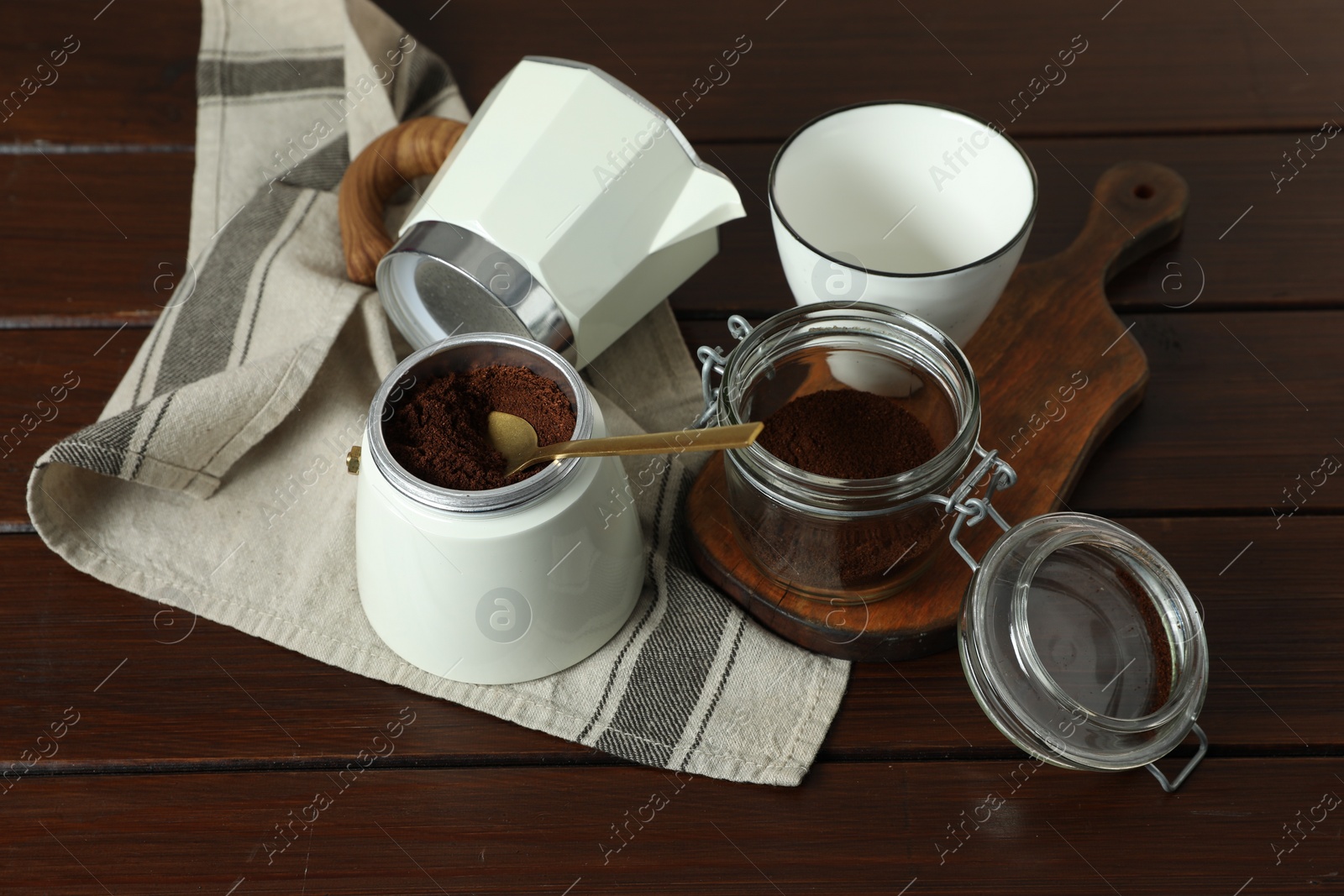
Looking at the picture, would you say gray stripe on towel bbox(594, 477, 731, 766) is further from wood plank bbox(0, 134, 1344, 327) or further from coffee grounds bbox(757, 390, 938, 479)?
wood plank bbox(0, 134, 1344, 327)

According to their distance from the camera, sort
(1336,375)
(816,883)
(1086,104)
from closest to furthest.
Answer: (816,883) < (1336,375) < (1086,104)

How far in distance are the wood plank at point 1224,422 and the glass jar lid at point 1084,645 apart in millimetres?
94

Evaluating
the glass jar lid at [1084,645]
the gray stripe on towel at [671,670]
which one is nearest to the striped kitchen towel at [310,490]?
the gray stripe on towel at [671,670]

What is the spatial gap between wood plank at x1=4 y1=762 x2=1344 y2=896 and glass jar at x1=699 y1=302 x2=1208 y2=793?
0.12 feet

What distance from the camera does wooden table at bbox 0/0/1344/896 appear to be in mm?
603

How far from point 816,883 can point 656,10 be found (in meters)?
0.75

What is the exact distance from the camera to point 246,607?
2.25 feet

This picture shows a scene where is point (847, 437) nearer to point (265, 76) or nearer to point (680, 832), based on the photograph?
point (680, 832)

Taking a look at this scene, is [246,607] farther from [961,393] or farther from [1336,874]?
[1336,874]

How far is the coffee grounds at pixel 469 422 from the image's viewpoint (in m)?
0.59

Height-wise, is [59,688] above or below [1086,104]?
below

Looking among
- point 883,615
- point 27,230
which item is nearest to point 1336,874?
point 883,615

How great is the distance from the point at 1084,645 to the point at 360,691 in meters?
0.40

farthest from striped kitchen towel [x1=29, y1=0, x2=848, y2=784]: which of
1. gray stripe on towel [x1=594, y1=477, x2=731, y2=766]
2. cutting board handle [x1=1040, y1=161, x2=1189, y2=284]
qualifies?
cutting board handle [x1=1040, y1=161, x2=1189, y2=284]
